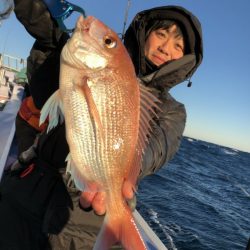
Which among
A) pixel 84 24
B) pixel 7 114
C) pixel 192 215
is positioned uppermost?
pixel 84 24

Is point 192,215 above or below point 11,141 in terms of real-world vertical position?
below

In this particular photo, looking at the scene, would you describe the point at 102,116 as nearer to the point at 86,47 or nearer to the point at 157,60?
the point at 86,47

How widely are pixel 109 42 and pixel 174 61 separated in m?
1.28

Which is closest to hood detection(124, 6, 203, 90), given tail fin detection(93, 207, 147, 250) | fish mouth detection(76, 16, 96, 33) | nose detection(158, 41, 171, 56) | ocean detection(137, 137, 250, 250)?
nose detection(158, 41, 171, 56)

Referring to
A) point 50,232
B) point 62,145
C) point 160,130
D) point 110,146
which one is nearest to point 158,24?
point 160,130

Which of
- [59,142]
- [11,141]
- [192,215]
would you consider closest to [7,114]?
[11,141]

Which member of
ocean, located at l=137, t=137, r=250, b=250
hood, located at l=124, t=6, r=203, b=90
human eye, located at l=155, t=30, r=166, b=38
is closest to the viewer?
hood, located at l=124, t=6, r=203, b=90

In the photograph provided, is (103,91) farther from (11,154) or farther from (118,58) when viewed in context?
(11,154)

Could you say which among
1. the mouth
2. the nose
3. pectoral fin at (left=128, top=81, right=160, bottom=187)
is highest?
the nose

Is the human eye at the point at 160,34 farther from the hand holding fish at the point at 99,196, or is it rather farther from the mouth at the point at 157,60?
the hand holding fish at the point at 99,196

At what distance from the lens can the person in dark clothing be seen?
8.84ft

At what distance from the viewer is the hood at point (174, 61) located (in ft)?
10.7

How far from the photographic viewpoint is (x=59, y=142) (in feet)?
9.39

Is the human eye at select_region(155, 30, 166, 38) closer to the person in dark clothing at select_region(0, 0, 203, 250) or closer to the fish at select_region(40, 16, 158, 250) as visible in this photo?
the person in dark clothing at select_region(0, 0, 203, 250)
